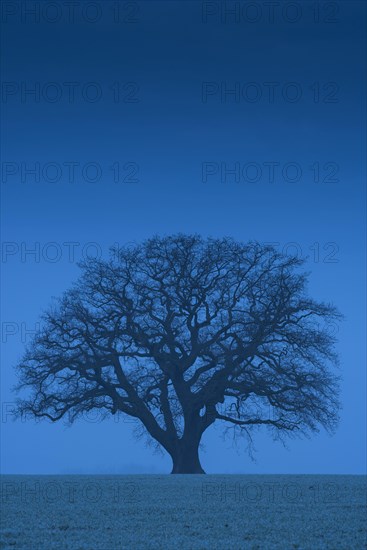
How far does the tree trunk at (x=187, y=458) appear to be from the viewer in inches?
1446

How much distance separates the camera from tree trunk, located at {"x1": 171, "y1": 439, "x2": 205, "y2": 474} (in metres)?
36.7

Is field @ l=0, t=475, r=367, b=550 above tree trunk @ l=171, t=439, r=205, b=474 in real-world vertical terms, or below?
below

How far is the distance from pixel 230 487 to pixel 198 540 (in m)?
11.1

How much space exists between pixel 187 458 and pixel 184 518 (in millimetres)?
22361

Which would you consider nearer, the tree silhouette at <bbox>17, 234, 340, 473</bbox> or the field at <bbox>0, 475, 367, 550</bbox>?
the field at <bbox>0, 475, 367, 550</bbox>

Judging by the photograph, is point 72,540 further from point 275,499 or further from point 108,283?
point 108,283

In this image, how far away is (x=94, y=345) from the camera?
3766 cm

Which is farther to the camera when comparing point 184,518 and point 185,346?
point 185,346

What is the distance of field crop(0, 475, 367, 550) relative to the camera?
38.5 ft

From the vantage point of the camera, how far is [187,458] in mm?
36750

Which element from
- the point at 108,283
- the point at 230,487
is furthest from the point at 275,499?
the point at 108,283

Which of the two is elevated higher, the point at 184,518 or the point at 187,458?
the point at 187,458

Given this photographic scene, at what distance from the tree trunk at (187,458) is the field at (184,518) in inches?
561

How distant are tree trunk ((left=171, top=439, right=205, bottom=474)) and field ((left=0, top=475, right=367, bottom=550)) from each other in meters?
14.3
